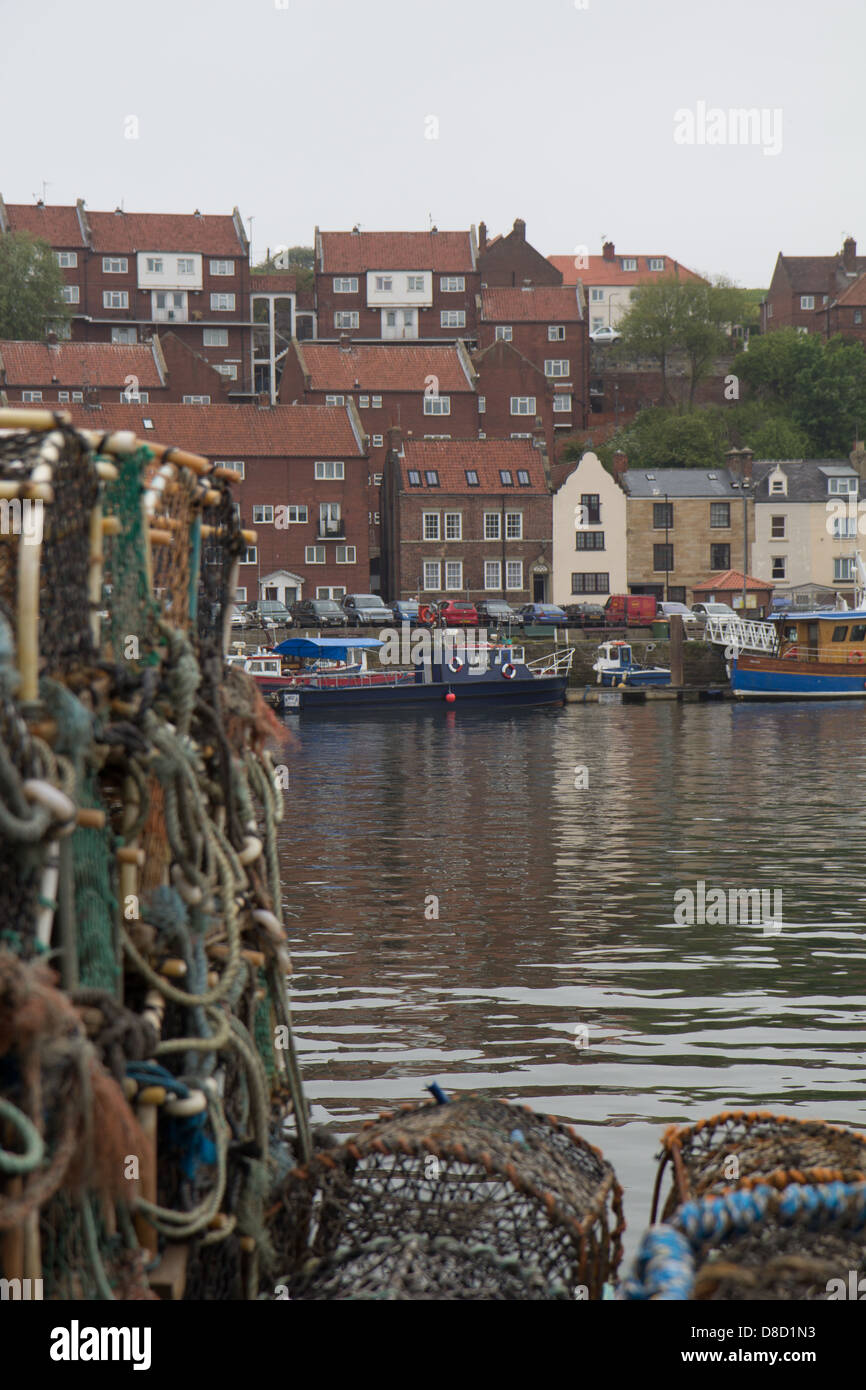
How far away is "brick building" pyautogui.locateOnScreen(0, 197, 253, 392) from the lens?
94875 mm

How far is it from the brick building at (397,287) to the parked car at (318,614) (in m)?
35.1

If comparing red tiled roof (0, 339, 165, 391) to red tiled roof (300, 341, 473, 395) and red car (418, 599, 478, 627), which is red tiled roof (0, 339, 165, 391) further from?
red car (418, 599, 478, 627)

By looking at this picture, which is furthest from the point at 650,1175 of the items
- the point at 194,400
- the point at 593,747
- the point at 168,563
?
the point at 194,400

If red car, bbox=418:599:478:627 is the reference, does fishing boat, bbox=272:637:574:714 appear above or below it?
below

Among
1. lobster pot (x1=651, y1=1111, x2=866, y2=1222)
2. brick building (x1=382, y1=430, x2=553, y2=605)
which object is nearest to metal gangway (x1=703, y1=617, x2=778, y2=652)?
brick building (x1=382, y1=430, x2=553, y2=605)

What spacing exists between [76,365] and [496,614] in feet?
93.8

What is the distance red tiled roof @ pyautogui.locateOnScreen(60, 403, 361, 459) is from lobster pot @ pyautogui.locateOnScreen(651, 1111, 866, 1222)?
2777 inches

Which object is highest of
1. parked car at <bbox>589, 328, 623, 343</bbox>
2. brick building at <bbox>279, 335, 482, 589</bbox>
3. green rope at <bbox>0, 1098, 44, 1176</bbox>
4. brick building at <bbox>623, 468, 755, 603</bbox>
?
parked car at <bbox>589, 328, 623, 343</bbox>

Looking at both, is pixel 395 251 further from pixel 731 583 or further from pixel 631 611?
pixel 631 611

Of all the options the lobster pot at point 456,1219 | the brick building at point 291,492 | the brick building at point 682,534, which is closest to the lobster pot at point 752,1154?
the lobster pot at point 456,1219

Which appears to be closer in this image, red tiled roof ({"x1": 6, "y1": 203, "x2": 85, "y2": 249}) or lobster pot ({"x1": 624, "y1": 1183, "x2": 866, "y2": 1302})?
lobster pot ({"x1": 624, "y1": 1183, "x2": 866, "y2": 1302})

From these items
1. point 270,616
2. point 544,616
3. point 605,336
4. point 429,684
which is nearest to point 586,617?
point 544,616

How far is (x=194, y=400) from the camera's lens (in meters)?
85.0
